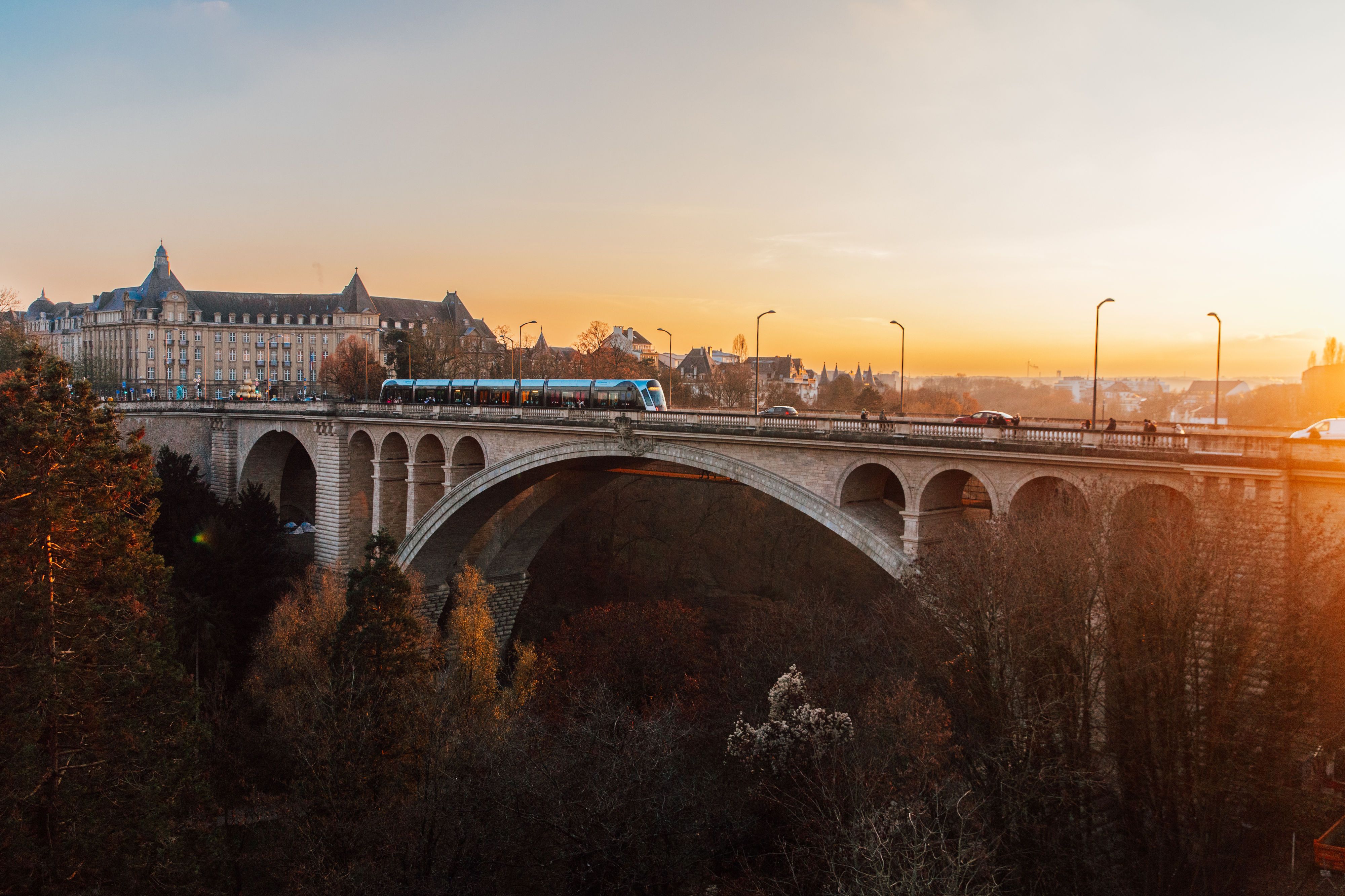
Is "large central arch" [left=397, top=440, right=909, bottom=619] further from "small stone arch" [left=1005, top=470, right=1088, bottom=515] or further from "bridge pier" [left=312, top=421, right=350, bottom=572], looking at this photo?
"bridge pier" [left=312, top=421, right=350, bottom=572]

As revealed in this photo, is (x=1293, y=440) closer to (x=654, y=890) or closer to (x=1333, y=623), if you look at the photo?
(x=1333, y=623)

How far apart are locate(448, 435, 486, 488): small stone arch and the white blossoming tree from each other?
771 inches

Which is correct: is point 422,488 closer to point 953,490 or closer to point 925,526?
point 925,526

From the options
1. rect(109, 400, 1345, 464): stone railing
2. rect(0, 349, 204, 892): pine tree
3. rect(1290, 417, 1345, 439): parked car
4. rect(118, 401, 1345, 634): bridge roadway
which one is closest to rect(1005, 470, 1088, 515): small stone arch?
rect(118, 401, 1345, 634): bridge roadway

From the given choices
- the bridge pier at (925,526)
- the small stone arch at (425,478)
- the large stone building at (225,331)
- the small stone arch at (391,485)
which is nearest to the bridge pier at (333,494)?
the small stone arch at (391,485)

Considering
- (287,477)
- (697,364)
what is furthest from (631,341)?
(287,477)

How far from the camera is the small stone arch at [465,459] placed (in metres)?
37.8

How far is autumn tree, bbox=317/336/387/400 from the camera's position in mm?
74875

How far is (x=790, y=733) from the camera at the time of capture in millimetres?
20281

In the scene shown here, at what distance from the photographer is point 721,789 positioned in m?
21.6

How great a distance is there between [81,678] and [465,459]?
2080 cm

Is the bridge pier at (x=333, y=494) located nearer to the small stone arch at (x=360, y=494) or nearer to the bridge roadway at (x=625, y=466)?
the bridge roadway at (x=625, y=466)

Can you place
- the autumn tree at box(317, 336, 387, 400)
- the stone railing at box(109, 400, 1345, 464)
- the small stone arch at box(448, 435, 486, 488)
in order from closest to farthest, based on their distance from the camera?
the stone railing at box(109, 400, 1345, 464) < the small stone arch at box(448, 435, 486, 488) < the autumn tree at box(317, 336, 387, 400)

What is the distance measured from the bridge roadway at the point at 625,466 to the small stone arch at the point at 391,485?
0.08 meters
